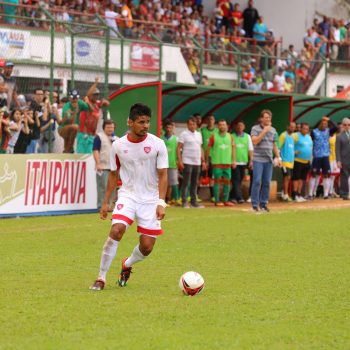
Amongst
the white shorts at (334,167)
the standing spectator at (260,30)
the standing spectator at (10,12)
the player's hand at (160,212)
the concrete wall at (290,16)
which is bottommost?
the white shorts at (334,167)

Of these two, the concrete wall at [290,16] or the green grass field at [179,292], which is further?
the concrete wall at [290,16]

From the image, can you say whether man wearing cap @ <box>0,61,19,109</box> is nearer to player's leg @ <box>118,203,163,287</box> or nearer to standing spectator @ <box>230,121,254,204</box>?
standing spectator @ <box>230,121,254,204</box>

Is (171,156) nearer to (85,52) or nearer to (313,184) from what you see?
(85,52)

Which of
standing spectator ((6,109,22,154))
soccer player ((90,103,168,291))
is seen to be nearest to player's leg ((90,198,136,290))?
soccer player ((90,103,168,291))

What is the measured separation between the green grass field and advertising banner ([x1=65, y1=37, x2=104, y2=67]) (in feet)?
17.7

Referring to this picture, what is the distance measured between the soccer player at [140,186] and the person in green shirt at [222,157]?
12353 mm

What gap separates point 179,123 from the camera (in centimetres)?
2444

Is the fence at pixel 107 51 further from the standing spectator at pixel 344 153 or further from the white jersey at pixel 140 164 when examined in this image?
the white jersey at pixel 140 164

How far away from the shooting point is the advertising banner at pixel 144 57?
23.9 meters

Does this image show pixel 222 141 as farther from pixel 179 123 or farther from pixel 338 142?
pixel 338 142

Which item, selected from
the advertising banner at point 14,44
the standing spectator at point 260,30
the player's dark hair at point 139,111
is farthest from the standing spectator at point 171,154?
the standing spectator at point 260,30

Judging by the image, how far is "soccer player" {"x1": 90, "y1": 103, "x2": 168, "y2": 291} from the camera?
9.74 metres

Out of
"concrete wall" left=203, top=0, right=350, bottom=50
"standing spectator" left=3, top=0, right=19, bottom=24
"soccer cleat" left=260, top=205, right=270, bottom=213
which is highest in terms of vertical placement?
"concrete wall" left=203, top=0, right=350, bottom=50

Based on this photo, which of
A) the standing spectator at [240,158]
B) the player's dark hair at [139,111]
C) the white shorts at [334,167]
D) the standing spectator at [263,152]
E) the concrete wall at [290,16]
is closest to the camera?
the player's dark hair at [139,111]
